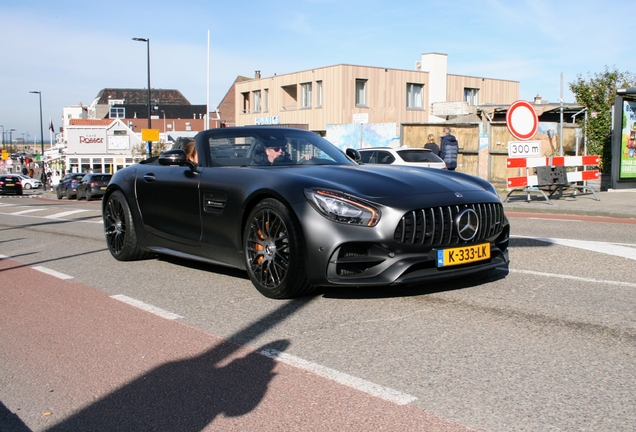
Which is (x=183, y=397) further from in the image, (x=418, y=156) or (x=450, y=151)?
(x=450, y=151)

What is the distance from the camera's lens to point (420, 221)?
5.12 meters

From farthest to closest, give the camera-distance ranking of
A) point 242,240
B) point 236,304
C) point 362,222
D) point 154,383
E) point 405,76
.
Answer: point 405,76 < point 242,240 < point 236,304 < point 362,222 < point 154,383

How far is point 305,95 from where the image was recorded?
47.7m

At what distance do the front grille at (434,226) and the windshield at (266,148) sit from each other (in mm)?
1660

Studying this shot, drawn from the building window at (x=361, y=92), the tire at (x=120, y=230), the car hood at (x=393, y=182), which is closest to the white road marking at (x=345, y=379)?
the car hood at (x=393, y=182)

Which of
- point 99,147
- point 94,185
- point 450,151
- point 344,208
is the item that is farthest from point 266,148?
point 99,147

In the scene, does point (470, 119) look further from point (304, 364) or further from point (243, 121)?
point (304, 364)

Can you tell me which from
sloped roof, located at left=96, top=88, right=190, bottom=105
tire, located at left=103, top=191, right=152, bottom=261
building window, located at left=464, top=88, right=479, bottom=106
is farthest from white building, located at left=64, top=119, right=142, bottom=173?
tire, located at left=103, top=191, right=152, bottom=261

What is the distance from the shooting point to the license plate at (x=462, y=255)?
5.14 meters

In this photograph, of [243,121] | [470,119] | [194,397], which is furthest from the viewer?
[243,121]

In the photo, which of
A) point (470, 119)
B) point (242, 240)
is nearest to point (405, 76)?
point (470, 119)

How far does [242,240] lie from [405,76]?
42.8 m

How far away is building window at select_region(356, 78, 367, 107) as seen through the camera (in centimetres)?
4519

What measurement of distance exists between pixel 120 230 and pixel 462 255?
14.1 feet
